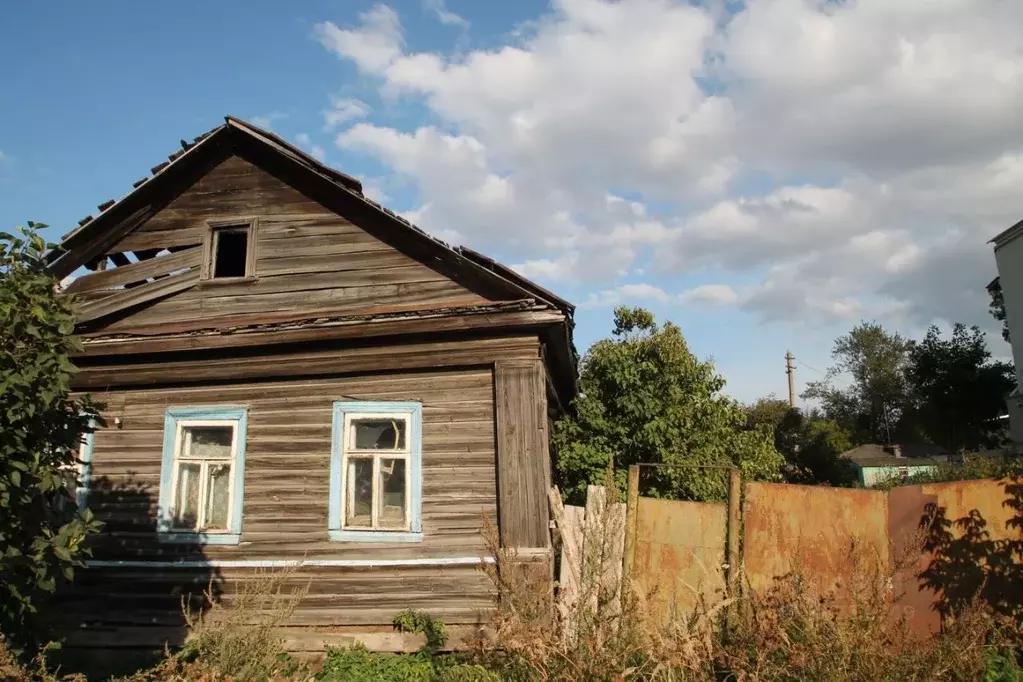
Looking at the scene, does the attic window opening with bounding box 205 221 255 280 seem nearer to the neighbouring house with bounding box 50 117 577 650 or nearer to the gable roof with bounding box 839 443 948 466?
the neighbouring house with bounding box 50 117 577 650

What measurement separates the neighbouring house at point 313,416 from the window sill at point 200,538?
0.02m

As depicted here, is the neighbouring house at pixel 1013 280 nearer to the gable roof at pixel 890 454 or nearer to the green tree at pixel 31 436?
the gable roof at pixel 890 454

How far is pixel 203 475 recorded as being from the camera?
8664 mm

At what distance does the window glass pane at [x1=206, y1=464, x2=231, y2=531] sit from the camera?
8.55 metres

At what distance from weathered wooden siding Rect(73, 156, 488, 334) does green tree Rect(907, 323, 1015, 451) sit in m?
27.8

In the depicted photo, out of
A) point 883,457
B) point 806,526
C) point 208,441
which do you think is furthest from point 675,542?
point 883,457

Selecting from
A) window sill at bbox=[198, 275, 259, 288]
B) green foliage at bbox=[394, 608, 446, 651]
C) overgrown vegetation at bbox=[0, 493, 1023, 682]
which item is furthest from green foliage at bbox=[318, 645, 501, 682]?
window sill at bbox=[198, 275, 259, 288]

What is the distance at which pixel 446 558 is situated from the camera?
309 inches

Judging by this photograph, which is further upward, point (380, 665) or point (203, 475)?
point (203, 475)

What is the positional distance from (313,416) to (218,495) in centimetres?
151

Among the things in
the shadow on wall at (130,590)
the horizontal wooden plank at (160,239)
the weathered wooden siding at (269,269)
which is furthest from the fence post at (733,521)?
the horizontal wooden plank at (160,239)

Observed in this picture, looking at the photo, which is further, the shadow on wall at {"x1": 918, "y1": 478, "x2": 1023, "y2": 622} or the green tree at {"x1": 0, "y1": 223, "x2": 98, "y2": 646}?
the shadow on wall at {"x1": 918, "y1": 478, "x2": 1023, "y2": 622}

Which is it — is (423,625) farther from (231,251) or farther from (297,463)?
(231,251)

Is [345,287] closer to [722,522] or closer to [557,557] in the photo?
[557,557]
